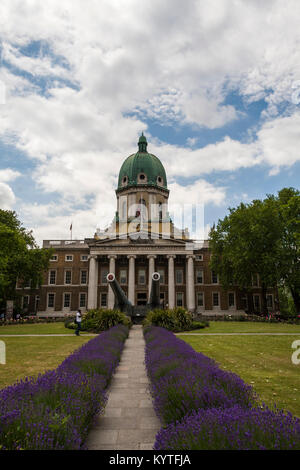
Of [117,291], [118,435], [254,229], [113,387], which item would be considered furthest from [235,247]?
[118,435]

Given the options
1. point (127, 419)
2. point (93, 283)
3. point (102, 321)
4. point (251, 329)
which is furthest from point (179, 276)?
point (127, 419)

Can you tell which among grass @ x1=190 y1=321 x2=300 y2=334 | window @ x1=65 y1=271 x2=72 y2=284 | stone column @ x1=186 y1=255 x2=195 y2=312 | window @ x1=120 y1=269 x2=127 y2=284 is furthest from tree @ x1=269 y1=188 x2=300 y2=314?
window @ x1=65 y1=271 x2=72 y2=284

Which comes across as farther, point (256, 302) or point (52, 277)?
point (52, 277)

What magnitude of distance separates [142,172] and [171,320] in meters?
48.2

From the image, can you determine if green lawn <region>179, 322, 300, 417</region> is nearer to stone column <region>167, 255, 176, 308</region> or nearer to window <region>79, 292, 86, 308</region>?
stone column <region>167, 255, 176, 308</region>

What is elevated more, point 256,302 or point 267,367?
point 256,302

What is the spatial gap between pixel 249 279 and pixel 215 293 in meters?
13.6

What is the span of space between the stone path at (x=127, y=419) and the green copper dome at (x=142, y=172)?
58694mm

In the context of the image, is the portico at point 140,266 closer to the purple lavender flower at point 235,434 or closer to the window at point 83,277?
the window at point 83,277

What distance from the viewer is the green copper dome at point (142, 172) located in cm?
6642

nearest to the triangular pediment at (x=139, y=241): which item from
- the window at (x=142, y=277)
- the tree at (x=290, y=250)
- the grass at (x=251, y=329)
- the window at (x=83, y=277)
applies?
the window at (x=142, y=277)

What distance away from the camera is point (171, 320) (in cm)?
2311

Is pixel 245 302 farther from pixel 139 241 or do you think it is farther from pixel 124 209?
pixel 124 209
